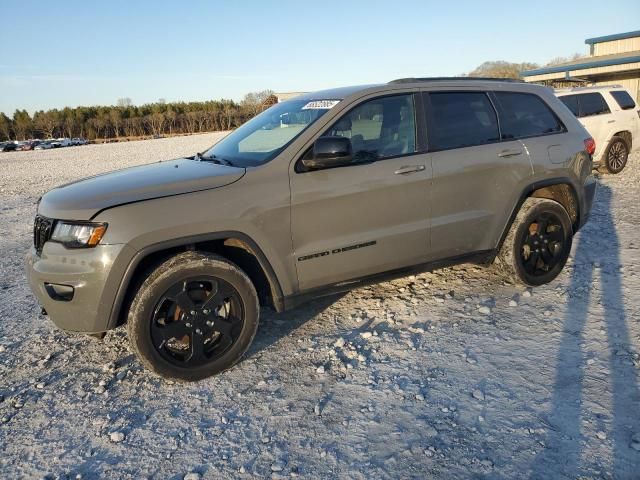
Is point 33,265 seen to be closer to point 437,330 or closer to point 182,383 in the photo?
point 182,383

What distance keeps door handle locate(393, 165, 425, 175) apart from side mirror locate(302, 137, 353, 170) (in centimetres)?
49

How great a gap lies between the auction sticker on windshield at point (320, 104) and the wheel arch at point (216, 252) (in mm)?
1252

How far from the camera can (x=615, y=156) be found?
11.1 meters

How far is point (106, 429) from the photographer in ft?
9.30

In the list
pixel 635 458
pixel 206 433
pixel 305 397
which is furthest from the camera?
pixel 305 397

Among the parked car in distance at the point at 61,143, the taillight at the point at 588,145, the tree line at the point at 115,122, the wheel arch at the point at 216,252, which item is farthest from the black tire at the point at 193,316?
the tree line at the point at 115,122

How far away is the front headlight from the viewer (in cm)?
297

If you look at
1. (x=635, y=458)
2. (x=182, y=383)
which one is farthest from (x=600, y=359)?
(x=182, y=383)

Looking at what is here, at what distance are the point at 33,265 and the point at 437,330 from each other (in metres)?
2.98

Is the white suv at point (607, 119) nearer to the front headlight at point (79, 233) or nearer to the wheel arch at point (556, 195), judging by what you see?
the wheel arch at point (556, 195)

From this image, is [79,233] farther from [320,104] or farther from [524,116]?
[524,116]

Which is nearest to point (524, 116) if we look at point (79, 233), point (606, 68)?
point (79, 233)

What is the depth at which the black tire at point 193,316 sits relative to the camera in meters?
3.10

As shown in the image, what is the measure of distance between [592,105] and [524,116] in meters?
8.08
